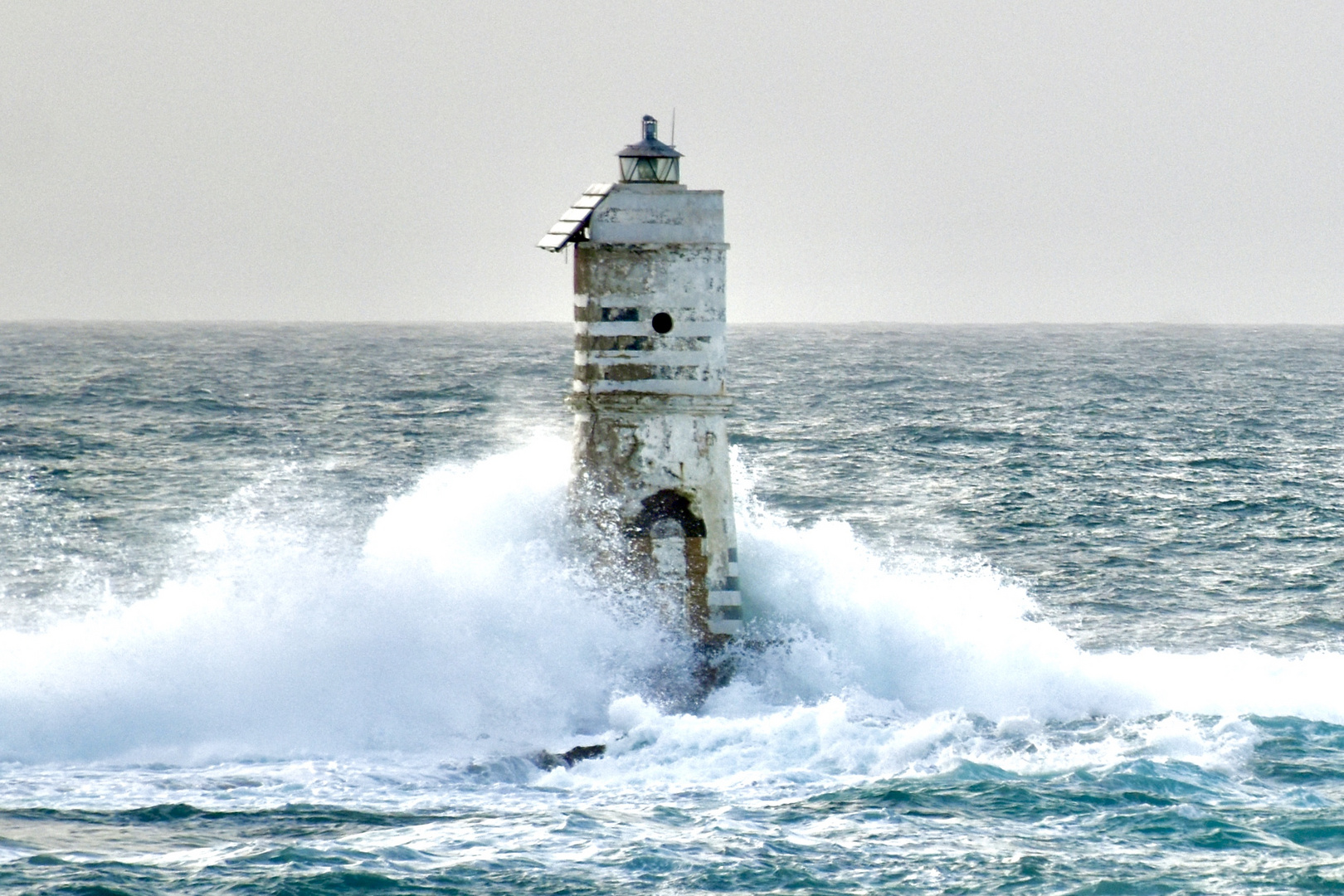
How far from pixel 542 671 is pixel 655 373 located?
11.4ft

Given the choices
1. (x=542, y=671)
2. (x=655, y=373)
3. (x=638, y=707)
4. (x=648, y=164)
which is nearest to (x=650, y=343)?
(x=655, y=373)

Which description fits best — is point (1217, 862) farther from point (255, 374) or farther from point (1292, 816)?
point (255, 374)

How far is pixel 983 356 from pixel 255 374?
5054cm

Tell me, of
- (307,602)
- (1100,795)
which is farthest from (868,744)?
(307,602)

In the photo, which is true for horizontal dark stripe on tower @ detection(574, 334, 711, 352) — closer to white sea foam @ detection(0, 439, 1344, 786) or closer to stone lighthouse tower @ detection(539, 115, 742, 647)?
stone lighthouse tower @ detection(539, 115, 742, 647)

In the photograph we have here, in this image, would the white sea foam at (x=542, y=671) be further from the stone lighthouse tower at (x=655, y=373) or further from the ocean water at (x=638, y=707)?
the stone lighthouse tower at (x=655, y=373)

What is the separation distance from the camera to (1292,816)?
52.4 feet

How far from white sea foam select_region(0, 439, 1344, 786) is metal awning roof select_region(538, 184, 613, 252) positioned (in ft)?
9.72

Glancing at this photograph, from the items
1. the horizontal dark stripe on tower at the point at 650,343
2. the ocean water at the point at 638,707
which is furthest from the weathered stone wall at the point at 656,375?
the ocean water at the point at 638,707

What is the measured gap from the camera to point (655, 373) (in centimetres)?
1914

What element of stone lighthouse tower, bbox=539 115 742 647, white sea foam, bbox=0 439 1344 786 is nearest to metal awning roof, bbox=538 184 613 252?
stone lighthouse tower, bbox=539 115 742 647

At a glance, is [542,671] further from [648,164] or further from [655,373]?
[648,164]

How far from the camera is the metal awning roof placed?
19.1 metres

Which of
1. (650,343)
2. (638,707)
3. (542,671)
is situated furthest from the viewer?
(542,671)
